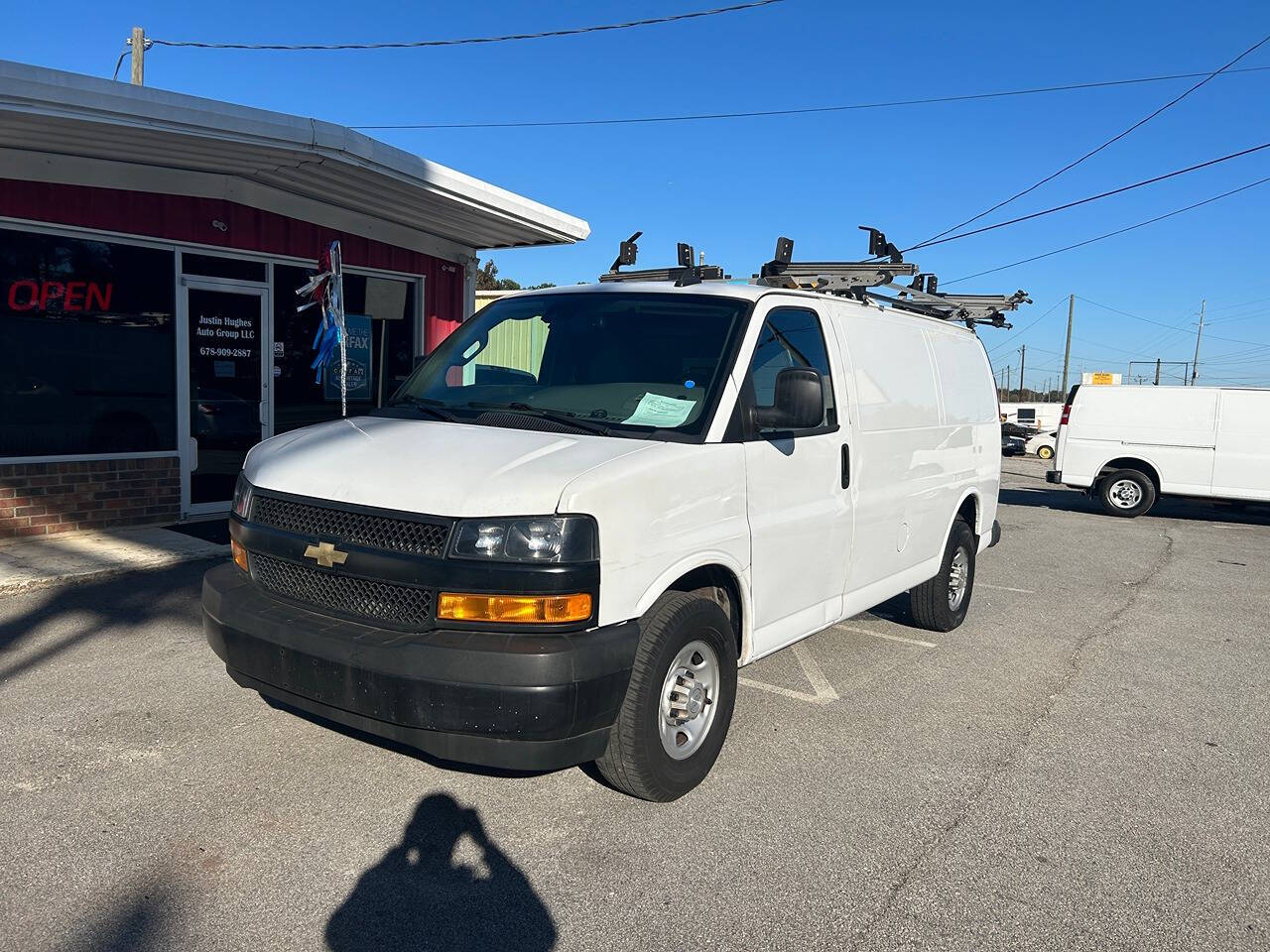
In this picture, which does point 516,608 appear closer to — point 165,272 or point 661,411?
point 661,411

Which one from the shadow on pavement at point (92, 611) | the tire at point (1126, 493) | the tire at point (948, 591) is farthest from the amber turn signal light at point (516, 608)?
the tire at point (1126, 493)

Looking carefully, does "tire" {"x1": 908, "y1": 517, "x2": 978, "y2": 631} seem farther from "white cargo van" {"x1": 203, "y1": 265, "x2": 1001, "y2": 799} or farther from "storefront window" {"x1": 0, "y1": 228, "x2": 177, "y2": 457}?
"storefront window" {"x1": 0, "y1": 228, "x2": 177, "y2": 457}

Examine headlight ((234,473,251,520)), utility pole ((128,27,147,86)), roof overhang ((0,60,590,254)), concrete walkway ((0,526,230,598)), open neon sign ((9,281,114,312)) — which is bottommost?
→ concrete walkway ((0,526,230,598))

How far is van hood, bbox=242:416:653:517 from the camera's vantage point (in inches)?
126

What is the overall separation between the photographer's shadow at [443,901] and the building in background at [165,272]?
520 cm

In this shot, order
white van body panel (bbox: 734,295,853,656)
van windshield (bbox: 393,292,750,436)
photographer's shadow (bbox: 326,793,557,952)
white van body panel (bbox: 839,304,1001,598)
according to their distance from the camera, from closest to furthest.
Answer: photographer's shadow (bbox: 326,793,557,952)
van windshield (bbox: 393,292,750,436)
white van body panel (bbox: 734,295,853,656)
white van body panel (bbox: 839,304,1001,598)

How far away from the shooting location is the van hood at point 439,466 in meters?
3.20

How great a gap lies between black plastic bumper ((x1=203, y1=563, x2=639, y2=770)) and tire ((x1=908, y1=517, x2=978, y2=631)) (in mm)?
3750

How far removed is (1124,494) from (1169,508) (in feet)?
7.35

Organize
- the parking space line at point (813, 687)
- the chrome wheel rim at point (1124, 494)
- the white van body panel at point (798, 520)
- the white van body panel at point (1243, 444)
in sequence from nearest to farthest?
the white van body panel at point (798, 520) < the parking space line at point (813, 687) < the white van body panel at point (1243, 444) < the chrome wheel rim at point (1124, 494)

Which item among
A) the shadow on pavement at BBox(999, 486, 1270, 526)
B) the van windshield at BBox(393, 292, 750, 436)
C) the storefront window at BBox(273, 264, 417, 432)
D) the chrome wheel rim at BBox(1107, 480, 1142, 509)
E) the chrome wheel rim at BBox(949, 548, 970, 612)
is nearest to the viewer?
the van windshield at BBox(393, 292, 750, 436)

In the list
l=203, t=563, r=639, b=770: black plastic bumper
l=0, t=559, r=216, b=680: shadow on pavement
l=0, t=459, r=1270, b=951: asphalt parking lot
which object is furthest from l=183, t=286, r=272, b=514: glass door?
l=203, t=563, r=639, b=770: black plastic bumper

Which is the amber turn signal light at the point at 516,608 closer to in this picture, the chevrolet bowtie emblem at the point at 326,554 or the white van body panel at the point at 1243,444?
the chevrolet bowtie emblem at the point at 326,554

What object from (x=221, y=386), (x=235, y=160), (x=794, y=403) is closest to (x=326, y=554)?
(x=794, y=403)
